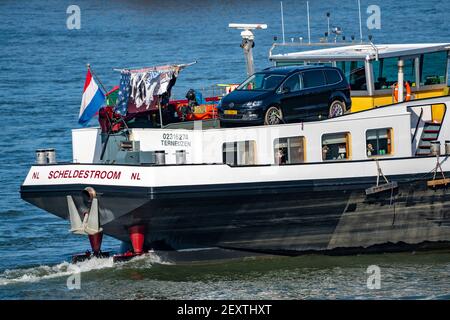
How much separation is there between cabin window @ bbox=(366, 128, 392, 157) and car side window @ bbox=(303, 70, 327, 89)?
1584mm

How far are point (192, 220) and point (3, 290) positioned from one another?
159 inches

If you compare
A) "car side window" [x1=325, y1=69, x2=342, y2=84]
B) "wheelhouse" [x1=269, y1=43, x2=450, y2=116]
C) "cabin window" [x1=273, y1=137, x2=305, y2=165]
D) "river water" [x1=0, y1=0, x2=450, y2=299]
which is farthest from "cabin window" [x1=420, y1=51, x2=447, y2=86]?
"cabin window" [x1=273, y1=137, x2=305, y2=165]

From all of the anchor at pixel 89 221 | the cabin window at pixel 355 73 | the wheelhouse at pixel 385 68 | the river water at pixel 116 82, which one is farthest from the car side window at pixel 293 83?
the anchor at pixel 89 221

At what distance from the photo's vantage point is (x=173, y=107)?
85.5ft

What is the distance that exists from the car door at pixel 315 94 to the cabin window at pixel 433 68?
3.11 meters

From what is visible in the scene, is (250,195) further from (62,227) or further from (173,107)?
(62,227)

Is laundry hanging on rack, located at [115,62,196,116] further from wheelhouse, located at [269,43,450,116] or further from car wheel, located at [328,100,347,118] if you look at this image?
wheelhouse, located at [269,43,450,116]

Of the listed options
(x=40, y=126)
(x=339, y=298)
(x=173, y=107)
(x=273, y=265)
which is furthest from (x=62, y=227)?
(x=40, y=126)

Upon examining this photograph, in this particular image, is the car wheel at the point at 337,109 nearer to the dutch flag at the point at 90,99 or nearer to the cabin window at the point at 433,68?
the cabin window at the point at 433,68

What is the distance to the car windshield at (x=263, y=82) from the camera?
25.0 m

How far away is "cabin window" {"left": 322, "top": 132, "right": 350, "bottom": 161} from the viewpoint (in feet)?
81.3

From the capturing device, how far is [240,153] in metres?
24.4

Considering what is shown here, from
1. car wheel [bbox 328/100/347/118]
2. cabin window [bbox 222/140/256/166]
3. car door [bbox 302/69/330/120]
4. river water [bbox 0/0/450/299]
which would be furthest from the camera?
car wheel [bbox 328/100/347/118]

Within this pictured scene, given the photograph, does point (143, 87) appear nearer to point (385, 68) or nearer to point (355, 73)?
point (355, 73)
